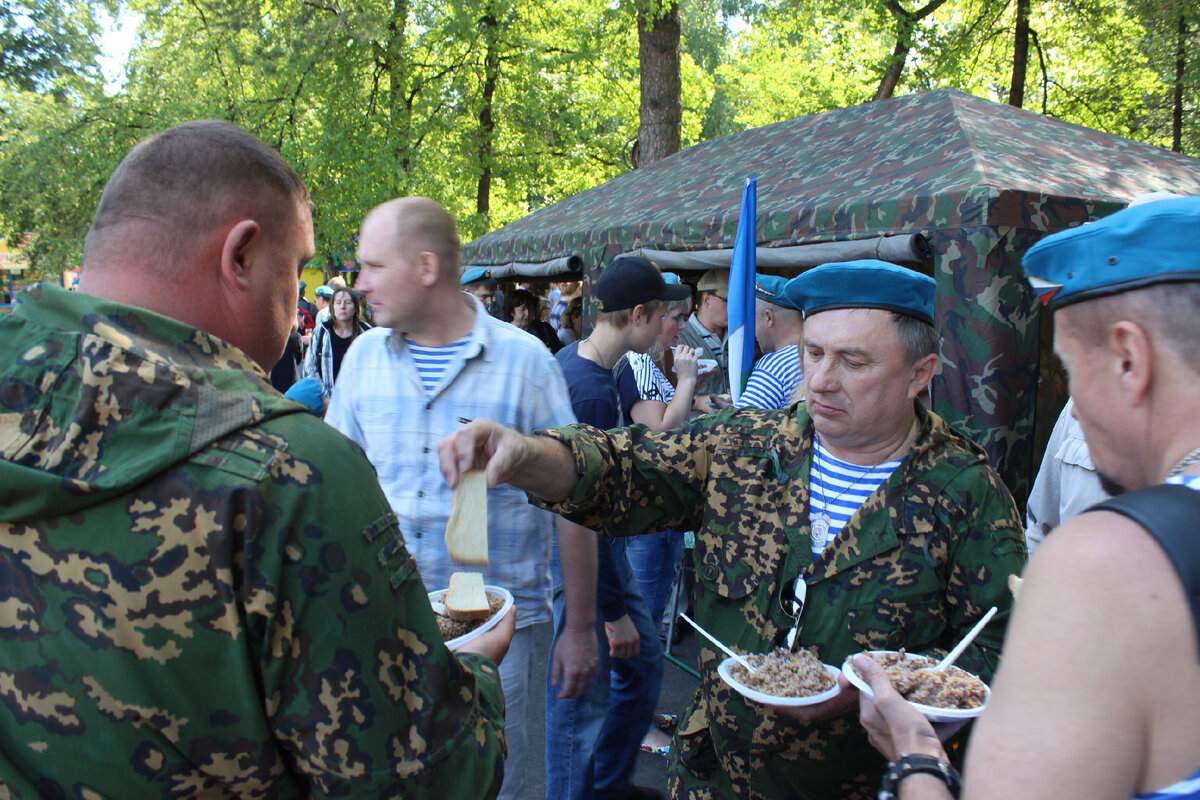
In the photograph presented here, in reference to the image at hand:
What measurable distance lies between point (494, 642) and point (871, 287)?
A: 1320mm

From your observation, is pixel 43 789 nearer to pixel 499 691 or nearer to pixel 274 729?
pixel 274 729

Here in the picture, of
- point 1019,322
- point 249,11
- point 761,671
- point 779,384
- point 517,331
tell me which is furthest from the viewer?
point 249,11

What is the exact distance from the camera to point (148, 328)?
3.71 ft

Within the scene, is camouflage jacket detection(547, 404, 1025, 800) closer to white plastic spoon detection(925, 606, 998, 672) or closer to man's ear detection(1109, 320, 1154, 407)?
white plastic spoon detection(925, 606, 998, 672)

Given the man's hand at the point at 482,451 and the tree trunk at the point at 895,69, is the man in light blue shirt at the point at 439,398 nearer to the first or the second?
the man's hand at the point at 482,451

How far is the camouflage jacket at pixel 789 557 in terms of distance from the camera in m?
1.95

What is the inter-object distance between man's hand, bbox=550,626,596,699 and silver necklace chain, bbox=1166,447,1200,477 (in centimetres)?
214

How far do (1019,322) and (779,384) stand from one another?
146 centimetres

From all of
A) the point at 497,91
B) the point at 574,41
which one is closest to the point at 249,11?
the point at 497,91

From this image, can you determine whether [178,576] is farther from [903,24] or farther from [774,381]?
[903,24]

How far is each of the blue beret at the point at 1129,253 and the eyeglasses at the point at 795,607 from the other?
1033 millimetres

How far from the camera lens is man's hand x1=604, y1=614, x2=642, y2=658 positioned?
3461mm

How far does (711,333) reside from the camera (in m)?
6.06

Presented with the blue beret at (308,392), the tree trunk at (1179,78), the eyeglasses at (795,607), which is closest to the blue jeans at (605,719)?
the eyeglasses at (795,607)
